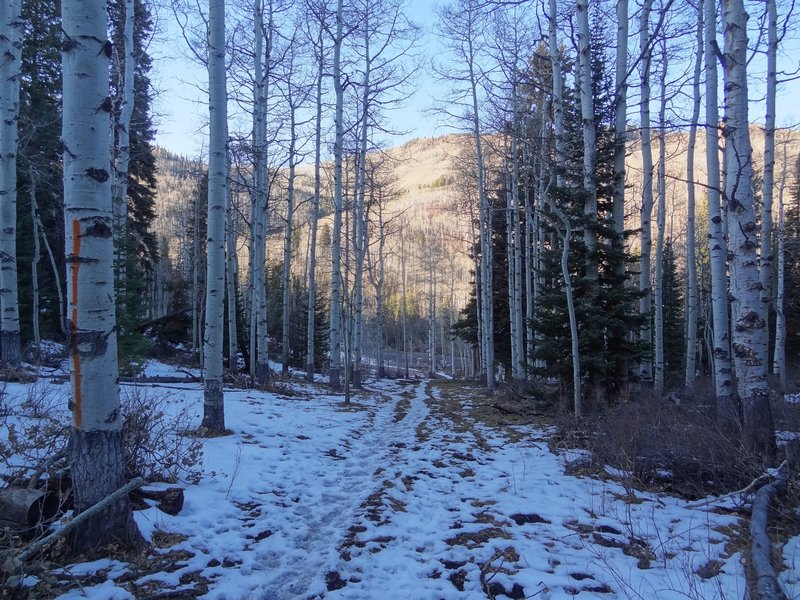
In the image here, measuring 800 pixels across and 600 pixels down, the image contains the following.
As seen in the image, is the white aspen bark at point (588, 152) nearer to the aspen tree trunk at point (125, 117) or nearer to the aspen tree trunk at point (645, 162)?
the aspen tree trunk at point (645, 162)

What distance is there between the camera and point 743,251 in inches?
201

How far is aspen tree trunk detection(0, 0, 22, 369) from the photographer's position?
Answer: 9.19m

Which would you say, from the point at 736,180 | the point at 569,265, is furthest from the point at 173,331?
the point at 736,180

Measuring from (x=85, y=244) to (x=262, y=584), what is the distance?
106 inches

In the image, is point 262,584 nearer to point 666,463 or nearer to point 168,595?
point 168,595

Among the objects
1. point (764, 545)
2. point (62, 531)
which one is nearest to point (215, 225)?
point (62, 531)

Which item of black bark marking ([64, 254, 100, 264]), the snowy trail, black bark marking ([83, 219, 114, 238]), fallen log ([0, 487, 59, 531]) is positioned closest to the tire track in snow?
the snowy trail

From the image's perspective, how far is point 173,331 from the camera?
22.6 m

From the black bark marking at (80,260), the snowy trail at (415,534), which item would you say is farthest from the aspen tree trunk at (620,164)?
the black bark marking at (80,260)

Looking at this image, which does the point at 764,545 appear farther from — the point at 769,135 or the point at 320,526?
the point at 769,135

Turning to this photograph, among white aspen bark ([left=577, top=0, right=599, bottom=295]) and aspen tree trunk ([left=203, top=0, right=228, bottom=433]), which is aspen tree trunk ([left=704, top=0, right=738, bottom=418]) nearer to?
white aspen bark ([left=577, top=0, right=599, bottom=295])

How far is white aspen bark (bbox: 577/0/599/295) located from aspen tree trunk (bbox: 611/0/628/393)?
0.49 meters

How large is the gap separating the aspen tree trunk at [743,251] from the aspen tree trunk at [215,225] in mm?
6789

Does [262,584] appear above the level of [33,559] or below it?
below
